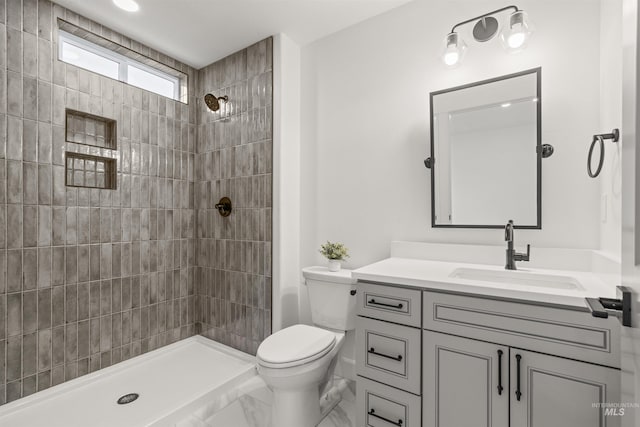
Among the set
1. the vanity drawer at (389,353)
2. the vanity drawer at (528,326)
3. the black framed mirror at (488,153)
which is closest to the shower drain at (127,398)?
the vanity drawer at (389,353)

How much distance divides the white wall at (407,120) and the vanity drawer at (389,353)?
28.1 inches

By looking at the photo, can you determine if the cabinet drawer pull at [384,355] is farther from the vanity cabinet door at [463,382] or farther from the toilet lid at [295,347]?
the toilet lid at [295,347]

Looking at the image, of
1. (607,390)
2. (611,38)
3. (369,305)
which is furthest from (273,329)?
(611,38)

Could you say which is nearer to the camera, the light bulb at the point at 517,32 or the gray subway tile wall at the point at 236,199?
the light bulb at the point at 517,32

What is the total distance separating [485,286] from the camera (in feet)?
3.95

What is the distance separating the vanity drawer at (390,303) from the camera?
4.50 feet

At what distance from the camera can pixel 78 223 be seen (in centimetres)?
209

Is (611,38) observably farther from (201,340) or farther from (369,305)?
(201,340)

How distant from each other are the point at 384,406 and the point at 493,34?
6.56 ft

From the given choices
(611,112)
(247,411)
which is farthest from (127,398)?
(611,112)

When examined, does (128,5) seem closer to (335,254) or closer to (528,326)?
(335,254)

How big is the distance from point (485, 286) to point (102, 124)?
2.71 meters

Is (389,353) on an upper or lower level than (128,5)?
lower

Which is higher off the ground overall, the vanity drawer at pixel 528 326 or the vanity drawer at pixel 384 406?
the vanity drawer at pixel 528 326
